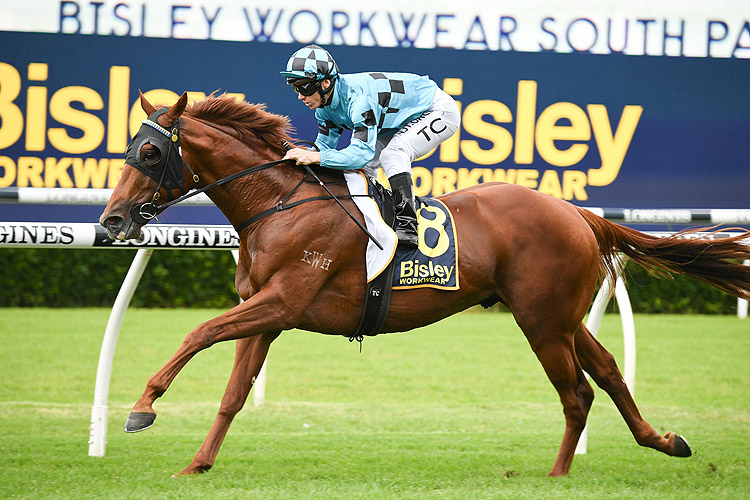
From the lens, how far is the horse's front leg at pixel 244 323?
3.42 m

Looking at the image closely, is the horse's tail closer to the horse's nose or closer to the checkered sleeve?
the checkered sleeve

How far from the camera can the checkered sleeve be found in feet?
12.0

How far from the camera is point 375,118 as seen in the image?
3732 mm

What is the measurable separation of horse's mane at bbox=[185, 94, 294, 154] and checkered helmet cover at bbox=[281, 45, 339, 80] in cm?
28

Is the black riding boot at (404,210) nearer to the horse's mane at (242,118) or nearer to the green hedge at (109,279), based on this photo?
the horse's mane at (242,118)

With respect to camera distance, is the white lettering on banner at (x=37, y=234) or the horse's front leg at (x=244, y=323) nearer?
the horse's front leg at (x=244, y=323)

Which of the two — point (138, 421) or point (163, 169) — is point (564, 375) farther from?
point (163, 169)

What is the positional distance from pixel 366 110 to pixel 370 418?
2.51 meters

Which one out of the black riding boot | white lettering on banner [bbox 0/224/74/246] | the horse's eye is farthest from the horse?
white lettering on banner [bbox 0/224/74/246]

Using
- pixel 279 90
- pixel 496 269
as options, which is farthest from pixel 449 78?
pixel 496 269

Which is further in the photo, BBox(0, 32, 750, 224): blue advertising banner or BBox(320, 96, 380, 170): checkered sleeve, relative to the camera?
BBox(0, 32, 750, 224): blue advertising banner

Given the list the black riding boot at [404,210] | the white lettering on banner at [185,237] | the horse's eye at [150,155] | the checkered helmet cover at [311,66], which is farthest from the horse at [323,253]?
the white lettering on banner at [185,237]

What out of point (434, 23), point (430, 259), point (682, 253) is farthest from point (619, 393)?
point (434, 23)

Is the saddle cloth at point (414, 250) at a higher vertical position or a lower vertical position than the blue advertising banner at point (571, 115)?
lower
